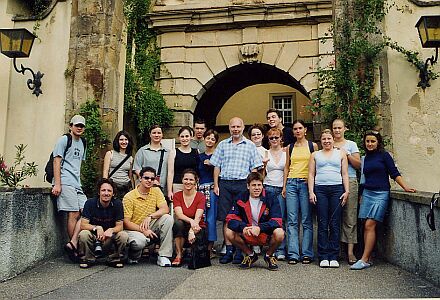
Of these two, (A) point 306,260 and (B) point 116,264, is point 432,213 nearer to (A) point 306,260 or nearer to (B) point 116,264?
(A) point 306,260

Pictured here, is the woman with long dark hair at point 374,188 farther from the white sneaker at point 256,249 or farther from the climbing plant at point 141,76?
the climbing plant at point 141,76

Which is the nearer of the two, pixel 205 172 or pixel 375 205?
pixel 375 205

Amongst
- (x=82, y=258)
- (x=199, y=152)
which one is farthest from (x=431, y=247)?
(x=82, y=258)

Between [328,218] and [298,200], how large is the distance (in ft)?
1.36

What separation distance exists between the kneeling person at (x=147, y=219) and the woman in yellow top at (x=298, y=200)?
1.41m

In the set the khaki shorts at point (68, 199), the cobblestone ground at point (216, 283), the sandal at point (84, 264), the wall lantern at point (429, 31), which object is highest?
the wall lantern at point (429, 31)

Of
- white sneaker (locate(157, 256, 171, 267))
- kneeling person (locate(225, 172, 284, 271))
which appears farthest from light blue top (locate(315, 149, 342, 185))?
white sneaker (locate(157, 256, 171, 267))

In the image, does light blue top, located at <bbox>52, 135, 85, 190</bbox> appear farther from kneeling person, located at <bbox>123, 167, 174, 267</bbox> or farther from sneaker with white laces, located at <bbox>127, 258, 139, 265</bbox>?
sneaker with white laces, located at <bbox>127, 258, 139, 265</bbox>

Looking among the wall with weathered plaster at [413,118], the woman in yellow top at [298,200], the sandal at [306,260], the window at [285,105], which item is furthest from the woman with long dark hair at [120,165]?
the window at [285,105]

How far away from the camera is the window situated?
737 inches

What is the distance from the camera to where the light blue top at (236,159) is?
5668 millimetres

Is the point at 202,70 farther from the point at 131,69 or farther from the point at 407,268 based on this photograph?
the point at 407,268

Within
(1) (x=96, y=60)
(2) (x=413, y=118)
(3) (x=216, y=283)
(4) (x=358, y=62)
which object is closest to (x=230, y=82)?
(1) (x=96, y=60)

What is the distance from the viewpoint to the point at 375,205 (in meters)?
5.37
